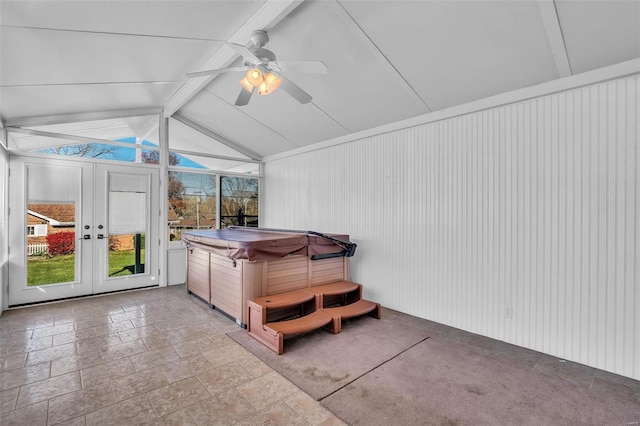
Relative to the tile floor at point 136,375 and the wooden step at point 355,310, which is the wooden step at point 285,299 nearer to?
the wooden step at point 355,310

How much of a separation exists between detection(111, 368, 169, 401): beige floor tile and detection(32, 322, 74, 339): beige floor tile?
5.55 ft

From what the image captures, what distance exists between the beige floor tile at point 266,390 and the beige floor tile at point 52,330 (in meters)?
2.69

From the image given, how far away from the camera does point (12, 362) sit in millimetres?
2898

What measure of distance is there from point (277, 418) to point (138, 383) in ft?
4.29

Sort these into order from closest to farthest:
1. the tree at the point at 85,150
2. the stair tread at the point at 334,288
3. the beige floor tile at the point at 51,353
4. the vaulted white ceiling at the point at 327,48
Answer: the vaulted white ceiling at the point at 327,48, the beige floor tile at the point at 51,353, the stair tread at the point at 334,288, the tree at the point at 85,150

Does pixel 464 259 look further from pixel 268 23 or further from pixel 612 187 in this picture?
pixel 268 23

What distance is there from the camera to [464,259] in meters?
3.81

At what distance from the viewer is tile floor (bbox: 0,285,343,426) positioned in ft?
7.12

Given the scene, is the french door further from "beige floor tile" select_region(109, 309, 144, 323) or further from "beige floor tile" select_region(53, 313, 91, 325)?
"beige floor tile" select_region(109, 309, 144, 323)

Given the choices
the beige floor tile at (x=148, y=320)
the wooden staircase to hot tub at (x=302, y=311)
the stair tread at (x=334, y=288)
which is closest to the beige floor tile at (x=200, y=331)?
the wooden staircase to hot tub at (x=302, y=311)

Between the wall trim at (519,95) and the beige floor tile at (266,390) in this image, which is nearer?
the beige floor tile at (266,390)

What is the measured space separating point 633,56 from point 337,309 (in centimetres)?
384

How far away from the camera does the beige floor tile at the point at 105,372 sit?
260cm

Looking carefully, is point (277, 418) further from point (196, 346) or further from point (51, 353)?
point (51, 353)
